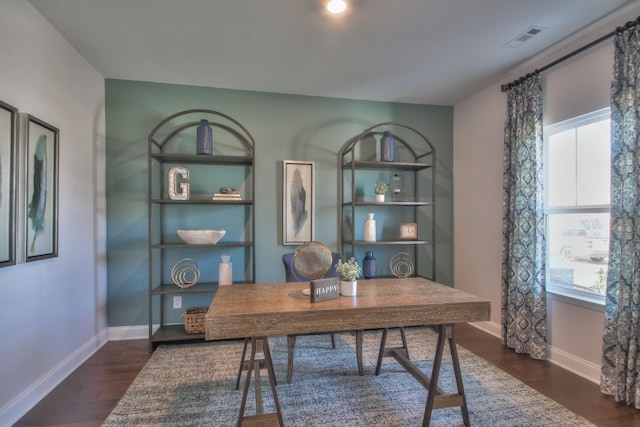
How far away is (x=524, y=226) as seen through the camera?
286 cm

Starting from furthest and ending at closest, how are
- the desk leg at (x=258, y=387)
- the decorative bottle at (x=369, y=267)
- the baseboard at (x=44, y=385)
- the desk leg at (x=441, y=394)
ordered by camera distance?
the decorative bottle at (x=369, y=267) < the baseboard at (x=44, y=385) < the desk leg at (x=441, y=394) < the desk leg at (x=258, y=387)

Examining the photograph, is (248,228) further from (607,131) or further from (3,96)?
(607,131)

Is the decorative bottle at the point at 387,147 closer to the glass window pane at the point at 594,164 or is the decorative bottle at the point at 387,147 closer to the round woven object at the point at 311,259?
the glass window pane at the point at 594,164

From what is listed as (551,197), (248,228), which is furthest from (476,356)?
(248,228)

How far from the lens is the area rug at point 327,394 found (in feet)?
6.39

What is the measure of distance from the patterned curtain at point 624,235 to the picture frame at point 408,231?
5.75 feet

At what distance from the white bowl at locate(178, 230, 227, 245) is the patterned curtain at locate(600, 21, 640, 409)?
122 inches

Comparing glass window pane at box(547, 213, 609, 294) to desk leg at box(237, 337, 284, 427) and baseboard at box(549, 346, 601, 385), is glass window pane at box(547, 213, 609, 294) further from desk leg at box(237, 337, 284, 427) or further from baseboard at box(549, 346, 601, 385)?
desk leg at box(237, 337, 284, 427)

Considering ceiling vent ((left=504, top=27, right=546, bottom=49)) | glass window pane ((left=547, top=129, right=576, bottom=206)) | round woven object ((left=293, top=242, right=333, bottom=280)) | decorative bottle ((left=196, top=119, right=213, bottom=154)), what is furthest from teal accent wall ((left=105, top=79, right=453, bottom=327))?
round woven object ((left=293, top=242, right=333, bottom=280))

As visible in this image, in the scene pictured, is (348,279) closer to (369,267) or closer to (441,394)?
(441,394)

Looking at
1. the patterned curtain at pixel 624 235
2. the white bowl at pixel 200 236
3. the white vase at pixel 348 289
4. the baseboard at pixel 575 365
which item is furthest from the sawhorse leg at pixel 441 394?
the white bowl at pixel 200 236

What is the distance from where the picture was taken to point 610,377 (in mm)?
2186

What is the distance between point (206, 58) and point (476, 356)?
3.50 metres

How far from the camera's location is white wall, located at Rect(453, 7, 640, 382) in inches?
96.3
